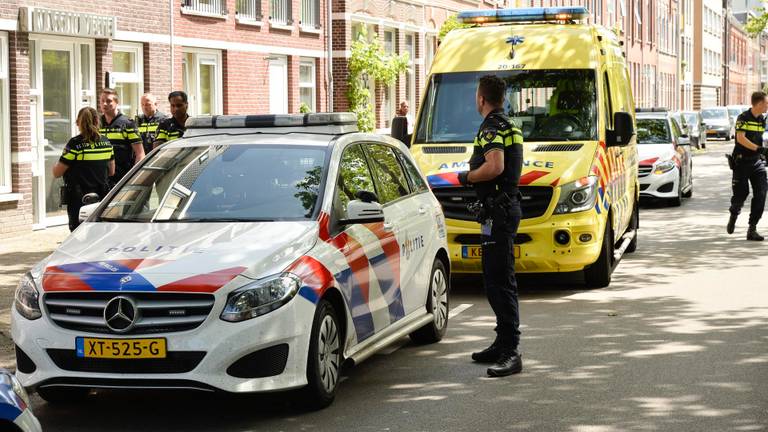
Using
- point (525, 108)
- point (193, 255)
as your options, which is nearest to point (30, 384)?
point (193, 255)

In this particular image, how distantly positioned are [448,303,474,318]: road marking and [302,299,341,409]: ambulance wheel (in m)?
3.66

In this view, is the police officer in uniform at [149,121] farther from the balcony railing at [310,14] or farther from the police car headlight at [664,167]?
the balcony railing at [310,14]

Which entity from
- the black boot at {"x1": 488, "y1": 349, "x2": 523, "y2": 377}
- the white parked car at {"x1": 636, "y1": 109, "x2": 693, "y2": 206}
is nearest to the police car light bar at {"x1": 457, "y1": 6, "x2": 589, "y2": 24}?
the black boot at {"x1": 488, "y1": 349, "x2": 523, "y2": 377}

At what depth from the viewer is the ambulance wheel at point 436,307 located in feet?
30.6

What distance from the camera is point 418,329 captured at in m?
9.34

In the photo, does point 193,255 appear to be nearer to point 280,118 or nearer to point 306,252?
point 306,252

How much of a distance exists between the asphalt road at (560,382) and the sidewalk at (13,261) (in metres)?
1.77

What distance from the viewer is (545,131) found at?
12.8m

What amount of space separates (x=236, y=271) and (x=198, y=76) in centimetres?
1846

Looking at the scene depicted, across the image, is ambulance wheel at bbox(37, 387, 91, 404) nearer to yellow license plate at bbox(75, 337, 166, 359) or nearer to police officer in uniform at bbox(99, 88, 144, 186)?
yellow license plate at bbox(75, 337, 166, 359)

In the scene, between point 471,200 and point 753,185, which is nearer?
point 471,200

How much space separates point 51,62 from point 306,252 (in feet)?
44.2

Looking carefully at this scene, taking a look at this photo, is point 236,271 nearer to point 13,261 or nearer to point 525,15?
point 525,15

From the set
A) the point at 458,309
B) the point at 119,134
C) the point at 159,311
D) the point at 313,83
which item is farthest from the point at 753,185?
the point at 313,83
